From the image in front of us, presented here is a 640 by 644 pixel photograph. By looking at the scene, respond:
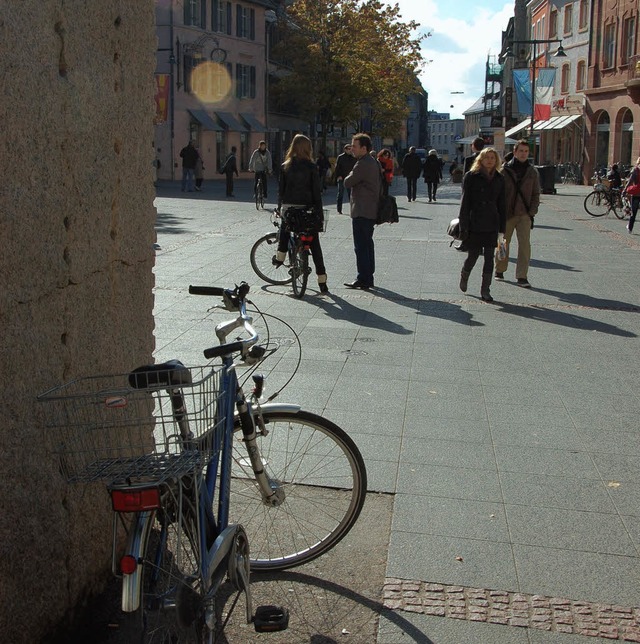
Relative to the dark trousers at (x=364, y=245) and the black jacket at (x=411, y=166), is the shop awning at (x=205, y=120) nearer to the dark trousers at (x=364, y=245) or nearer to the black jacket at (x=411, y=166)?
the black jacket at (x=411, y=166)

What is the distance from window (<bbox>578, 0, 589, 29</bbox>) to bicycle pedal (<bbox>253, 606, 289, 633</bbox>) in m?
49.9

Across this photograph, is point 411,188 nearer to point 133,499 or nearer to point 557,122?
point 557,122

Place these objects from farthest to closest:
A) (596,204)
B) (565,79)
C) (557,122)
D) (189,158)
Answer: (565,79) → (557,122) → (189,158) → (596,204)

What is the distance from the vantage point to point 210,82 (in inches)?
2014

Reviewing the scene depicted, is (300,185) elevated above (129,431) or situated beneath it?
elevated above

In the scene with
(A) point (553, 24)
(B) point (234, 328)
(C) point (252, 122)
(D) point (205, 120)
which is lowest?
(B) point (234, 328)

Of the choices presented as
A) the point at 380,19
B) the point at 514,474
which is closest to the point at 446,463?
the point at 514,474

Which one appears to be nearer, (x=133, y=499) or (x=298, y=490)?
(x=133, y=499)

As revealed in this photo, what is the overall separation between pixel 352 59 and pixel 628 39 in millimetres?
13334

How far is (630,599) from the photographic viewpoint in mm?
3729

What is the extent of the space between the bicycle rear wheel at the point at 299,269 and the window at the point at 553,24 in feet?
161

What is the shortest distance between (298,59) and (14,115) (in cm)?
5018

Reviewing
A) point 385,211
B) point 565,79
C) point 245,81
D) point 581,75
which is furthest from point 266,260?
point 245,81

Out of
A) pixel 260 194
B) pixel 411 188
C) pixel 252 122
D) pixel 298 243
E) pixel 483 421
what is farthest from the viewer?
pixel 252 122
